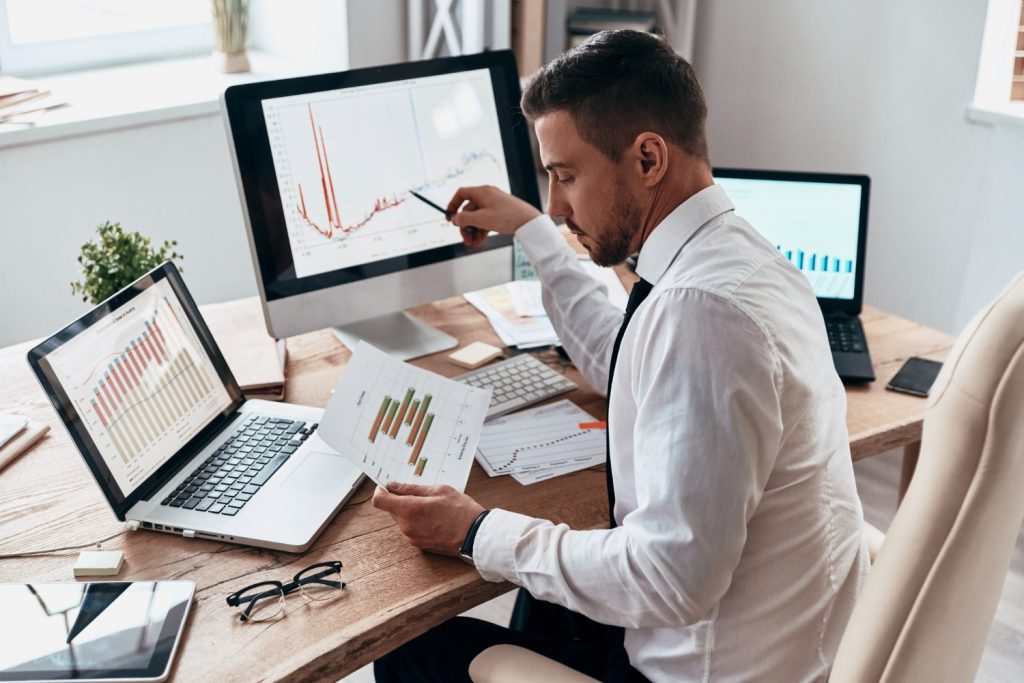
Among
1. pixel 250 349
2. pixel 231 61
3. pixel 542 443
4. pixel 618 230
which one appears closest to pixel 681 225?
pixel 618 230

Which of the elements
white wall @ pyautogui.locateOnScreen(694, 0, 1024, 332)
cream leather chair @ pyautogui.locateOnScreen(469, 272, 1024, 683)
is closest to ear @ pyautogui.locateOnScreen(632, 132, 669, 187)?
cream leather chair @ pyautogui.locateOnScreen(469, 272, 1024, 683)

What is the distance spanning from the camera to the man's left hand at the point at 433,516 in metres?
1.20

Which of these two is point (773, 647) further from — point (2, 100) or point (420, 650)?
point (2, 100)

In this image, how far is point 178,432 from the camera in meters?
1.36

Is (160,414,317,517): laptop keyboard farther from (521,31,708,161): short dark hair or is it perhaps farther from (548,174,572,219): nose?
(521,31,708,161): short dark hair

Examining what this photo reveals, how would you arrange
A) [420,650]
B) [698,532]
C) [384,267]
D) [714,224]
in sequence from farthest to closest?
[384,267], [420,650], [714,224], [698,532]

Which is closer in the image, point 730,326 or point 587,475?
point 730,326

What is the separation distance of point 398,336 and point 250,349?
257 millimetres

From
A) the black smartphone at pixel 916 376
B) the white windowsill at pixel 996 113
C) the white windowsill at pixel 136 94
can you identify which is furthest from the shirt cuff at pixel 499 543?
the white windowsill at pixel 996 113

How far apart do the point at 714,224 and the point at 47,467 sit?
0.93 m

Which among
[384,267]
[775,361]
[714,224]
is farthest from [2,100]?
[775,361]

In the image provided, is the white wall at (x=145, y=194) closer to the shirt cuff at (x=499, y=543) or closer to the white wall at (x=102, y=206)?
the white wall at (x=102, y=206)

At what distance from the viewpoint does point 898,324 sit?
189cm

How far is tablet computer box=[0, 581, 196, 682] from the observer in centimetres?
102
